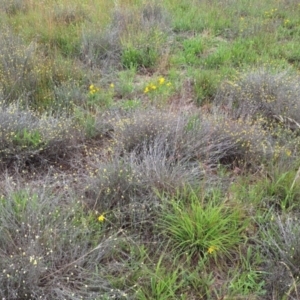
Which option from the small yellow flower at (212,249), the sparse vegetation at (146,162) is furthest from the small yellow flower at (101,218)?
the small yellow flower at (212,249)

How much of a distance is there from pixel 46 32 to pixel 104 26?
0.86m

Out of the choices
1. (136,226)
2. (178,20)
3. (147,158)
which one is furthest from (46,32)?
(136,226)

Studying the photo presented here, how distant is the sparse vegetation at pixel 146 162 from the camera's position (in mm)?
2611

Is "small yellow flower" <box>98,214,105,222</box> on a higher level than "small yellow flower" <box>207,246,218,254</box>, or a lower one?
higher

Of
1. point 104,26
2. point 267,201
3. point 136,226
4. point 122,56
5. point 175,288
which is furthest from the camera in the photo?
point 104,26

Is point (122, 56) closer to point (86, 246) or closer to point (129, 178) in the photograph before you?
point (129, 178)

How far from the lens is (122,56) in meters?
5.61

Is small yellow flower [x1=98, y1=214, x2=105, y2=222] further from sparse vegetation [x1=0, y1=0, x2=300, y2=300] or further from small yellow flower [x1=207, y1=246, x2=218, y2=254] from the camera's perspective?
small yellow flower [x1=207, y1=246, x2=218, y2=254]

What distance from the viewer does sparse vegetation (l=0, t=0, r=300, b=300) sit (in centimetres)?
261

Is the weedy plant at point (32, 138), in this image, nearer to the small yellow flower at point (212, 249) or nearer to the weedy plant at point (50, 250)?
the weedy plant at point (50, 250)

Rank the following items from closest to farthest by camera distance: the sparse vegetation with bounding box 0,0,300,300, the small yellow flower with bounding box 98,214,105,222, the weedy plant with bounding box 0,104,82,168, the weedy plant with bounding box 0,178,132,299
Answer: the weedy plant with bounding box 0,178,132,299, the sparse vegetation with bounding box 0,0,300,300, the small yellow flower with bounding box 98,214,105,222, the weedy plant with bounding box 0,104,82,168

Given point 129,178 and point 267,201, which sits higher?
point 129,178

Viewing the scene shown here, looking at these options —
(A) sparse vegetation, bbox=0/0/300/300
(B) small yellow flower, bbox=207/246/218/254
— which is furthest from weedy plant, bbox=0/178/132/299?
(B) small yellow flower, bbox=207/246/218/254

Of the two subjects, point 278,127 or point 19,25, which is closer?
point 278,127
